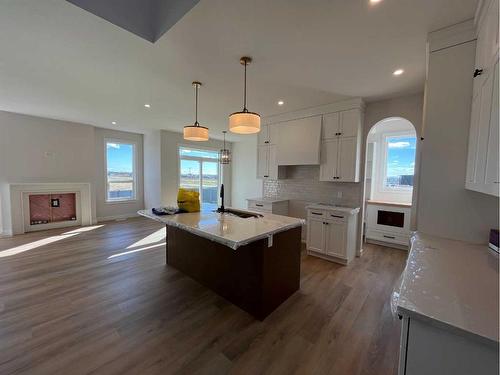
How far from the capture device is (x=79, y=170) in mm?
5418

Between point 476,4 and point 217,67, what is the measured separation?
7.37 ft

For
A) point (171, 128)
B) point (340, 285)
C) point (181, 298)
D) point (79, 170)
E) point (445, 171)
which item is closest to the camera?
point (445, 171)

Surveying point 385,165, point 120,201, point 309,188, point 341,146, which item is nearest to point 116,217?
point 120,201

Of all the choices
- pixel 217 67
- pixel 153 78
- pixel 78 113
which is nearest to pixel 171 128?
pixel 78 113

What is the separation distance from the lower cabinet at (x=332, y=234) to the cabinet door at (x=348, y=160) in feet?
1.91

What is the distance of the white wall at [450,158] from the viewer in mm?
1677

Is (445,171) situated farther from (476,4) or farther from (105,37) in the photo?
(105,37)

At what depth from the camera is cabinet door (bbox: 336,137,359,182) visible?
11.3ft

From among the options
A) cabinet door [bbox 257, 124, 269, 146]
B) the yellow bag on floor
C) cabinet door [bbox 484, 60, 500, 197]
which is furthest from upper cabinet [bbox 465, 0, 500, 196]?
cabinet door [bbox 257, 124, 269, 146]

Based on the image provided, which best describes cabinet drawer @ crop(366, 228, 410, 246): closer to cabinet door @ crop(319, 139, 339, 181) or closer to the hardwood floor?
the hardwood floor

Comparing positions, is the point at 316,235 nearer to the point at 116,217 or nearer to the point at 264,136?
the point at 264,136

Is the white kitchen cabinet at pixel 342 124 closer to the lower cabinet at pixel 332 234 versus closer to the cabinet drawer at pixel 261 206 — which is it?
the lower cabinet at pixel 332 234

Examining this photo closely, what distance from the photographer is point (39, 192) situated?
483cm

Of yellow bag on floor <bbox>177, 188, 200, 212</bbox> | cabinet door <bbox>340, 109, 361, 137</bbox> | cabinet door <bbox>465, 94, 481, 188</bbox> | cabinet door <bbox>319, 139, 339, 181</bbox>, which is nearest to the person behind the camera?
cabinet door <bbox>465, 94, 481, 188</bbox>
